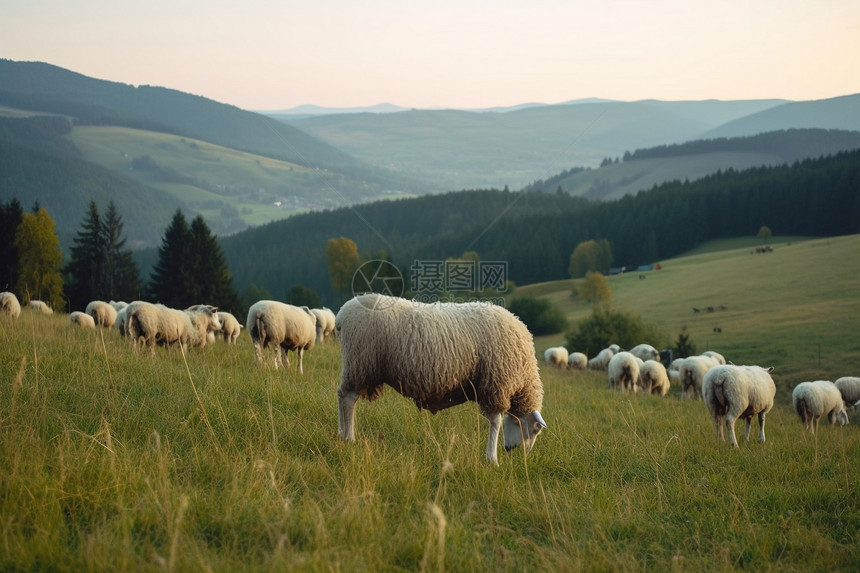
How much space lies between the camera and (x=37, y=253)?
37906mm

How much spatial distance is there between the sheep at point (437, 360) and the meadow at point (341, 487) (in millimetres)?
466

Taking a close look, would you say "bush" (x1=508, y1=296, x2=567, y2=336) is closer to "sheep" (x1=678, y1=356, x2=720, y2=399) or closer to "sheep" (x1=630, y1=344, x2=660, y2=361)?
"sheep" (x1=630, y1=344, x2=660, y2=361)

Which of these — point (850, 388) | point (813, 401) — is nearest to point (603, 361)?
point (850, 388)

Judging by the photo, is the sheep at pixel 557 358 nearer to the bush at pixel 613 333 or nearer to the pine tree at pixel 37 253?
the bush at pixel 613 333

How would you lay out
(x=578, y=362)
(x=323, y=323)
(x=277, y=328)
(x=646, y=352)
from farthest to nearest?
(x=578, y=362) → (x=646, y=352) → (x=323, y=323) → (x=277, y=328)

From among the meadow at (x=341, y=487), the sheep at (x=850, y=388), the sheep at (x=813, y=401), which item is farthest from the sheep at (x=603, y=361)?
the meadow at (x=341, y=487)

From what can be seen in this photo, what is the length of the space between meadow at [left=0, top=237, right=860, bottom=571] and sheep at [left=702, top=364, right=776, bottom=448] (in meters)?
1.22

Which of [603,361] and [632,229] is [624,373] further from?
[632,229]

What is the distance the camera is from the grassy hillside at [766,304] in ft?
123

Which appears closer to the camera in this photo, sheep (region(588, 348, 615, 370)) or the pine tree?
sheep (region(588, 348, 615, 370))

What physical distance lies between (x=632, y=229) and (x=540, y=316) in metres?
57.1

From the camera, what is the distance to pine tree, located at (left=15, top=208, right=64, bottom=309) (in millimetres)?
37250

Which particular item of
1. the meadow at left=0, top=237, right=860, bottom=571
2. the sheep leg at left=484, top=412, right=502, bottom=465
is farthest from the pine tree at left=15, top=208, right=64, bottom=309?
the sheep leg at left=484, top=412, right=502, bottom=465

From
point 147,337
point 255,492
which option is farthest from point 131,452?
point 147,337
